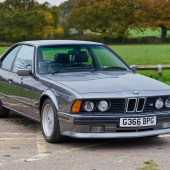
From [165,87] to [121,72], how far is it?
105cm

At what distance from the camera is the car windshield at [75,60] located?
8.26 meters

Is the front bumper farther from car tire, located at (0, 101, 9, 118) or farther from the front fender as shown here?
car tire, located at (0, 101, 9, 118)

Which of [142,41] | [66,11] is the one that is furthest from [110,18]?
[66,11]

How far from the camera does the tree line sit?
102m

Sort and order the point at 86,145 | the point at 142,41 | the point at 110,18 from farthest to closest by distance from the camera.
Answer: the point at 110,18, the point at 142,41, the point at 86,145

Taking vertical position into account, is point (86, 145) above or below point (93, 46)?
below

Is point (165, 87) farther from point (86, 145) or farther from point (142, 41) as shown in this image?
point (142, 41)

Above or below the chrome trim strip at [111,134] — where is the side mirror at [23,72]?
above

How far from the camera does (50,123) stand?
24.7 ft

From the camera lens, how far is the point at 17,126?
29.5 feet

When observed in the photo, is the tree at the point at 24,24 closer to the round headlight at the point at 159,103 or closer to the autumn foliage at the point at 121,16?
the autumn foliage at the point at 121,16

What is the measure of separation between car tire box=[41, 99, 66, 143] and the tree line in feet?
302

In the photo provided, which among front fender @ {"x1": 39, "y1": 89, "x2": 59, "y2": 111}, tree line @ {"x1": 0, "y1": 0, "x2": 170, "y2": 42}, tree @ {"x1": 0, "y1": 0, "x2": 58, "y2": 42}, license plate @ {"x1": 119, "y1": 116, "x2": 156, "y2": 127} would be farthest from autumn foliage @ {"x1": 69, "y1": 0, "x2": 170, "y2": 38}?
license plate @ {"x1": 119, "y1": 116, "x2": 156, "y2": 127}

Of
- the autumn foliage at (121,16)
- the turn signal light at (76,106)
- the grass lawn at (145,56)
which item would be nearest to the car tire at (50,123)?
the turn signal light at (76,106)
